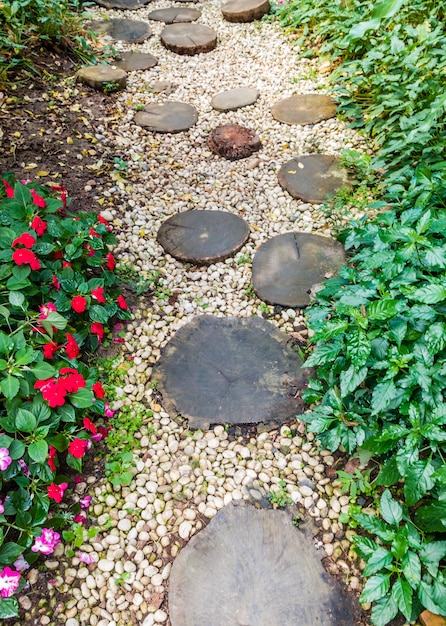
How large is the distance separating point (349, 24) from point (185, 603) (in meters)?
4.10

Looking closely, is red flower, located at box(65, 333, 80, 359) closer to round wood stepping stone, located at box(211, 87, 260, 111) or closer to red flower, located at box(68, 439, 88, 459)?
red flower, located at box(68, 439, 88, 459)

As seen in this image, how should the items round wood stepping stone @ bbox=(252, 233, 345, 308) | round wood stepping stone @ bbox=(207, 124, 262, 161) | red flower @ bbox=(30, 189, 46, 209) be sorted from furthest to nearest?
round wood stepping stone @ bbox=(207, 124, 262, 161) → round wood stepping stone @ bbox=(252, 233, 345, 308) → red flower @ bbox=(30, 189, 46, 209)

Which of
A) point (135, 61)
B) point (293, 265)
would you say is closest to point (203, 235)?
point (293, 265)

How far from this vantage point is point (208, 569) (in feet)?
4.51

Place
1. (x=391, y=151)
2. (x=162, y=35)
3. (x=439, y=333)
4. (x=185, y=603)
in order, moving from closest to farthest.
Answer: (x=185, y=603), (x=439, y=333), (x=391, y=151), (x=162, y=35)

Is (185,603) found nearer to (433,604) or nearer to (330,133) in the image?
(433,604)

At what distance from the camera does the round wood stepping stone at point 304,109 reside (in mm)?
3412

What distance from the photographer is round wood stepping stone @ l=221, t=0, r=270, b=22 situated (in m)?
4.81

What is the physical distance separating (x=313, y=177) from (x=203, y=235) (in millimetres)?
907

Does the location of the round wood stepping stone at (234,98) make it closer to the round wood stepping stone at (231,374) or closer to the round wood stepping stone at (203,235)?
the round wood stepping stone at (203,235)

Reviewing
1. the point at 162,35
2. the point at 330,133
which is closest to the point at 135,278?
the point at 330,133

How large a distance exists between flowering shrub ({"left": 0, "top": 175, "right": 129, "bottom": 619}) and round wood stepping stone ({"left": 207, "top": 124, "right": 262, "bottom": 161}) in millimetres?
1415

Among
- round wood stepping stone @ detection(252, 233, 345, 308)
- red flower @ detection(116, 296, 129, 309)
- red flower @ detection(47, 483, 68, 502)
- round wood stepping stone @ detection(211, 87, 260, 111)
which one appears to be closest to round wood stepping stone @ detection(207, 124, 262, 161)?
round wood stepping stone @ detection(211, 87, 260, 111)

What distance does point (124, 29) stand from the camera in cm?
462
